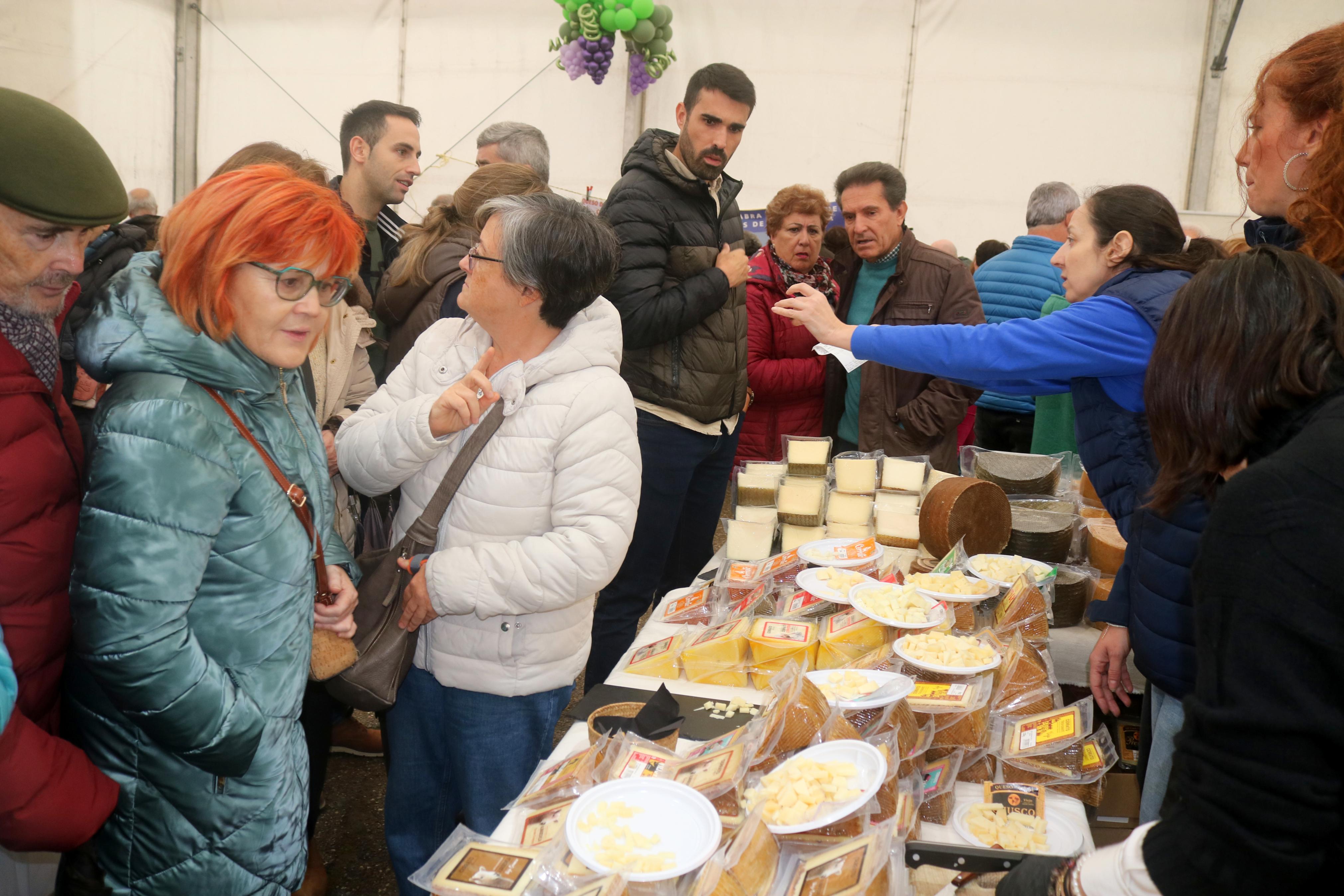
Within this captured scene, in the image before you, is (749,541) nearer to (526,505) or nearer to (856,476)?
(856,476)

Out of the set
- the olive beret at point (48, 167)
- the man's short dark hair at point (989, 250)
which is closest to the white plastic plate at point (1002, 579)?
the olive beret at point (48, 167)

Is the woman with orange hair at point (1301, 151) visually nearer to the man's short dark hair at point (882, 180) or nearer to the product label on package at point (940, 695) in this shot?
the product label on package at point (940, 695)

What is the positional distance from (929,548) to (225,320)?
1728 millimetres

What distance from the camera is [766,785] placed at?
1.21 meters

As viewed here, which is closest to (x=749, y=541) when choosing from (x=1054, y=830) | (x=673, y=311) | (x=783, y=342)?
(x=673, y=311)

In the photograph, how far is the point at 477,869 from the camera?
108 centimetres

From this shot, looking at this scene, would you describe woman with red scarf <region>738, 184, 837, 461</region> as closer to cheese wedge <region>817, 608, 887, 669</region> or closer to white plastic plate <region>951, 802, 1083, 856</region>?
cheese wedge <region>817, 608, 887, 669</region>

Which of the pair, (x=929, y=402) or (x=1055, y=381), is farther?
(x=929, y=402)

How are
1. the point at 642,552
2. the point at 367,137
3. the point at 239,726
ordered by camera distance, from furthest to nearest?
the point at 367,137 → the point at 642,552 → the point at 239,726

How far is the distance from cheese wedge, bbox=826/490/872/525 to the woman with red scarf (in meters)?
1.07

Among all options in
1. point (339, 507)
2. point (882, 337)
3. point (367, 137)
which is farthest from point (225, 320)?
point (367, 137)

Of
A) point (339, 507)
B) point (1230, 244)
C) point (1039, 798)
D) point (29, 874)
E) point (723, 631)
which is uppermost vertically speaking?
point (1230, 244)

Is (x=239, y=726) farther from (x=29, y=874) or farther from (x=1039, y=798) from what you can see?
(x=1039, y=798)

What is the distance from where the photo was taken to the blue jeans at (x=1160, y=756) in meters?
1.68
